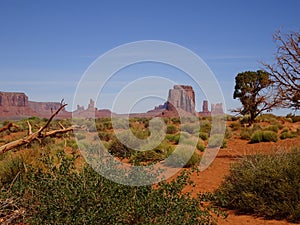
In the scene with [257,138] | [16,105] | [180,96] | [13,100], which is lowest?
[257,138]

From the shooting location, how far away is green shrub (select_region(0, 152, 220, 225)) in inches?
223

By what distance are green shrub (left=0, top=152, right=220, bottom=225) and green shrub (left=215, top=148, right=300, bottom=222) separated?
6.99ft

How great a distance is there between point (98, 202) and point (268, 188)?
14.8 ft

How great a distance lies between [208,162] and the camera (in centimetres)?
1667

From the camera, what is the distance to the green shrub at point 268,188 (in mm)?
8349

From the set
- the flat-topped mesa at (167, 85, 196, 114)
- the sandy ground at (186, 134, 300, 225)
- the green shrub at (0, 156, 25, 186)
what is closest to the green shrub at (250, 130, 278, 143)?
the sandy ground at (186, 134, 300, 225)

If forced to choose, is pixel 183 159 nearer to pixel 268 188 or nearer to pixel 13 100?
pixel 268 188

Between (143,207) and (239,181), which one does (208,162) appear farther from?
(143,207)

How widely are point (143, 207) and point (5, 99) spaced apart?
82936 millimetres

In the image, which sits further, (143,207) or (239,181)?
(239,181)

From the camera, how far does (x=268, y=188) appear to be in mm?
8797

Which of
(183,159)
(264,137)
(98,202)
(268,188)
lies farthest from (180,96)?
(98,202)

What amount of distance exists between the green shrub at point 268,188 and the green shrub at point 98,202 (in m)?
2.13

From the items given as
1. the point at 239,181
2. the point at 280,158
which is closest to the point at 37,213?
the point at 239,181
